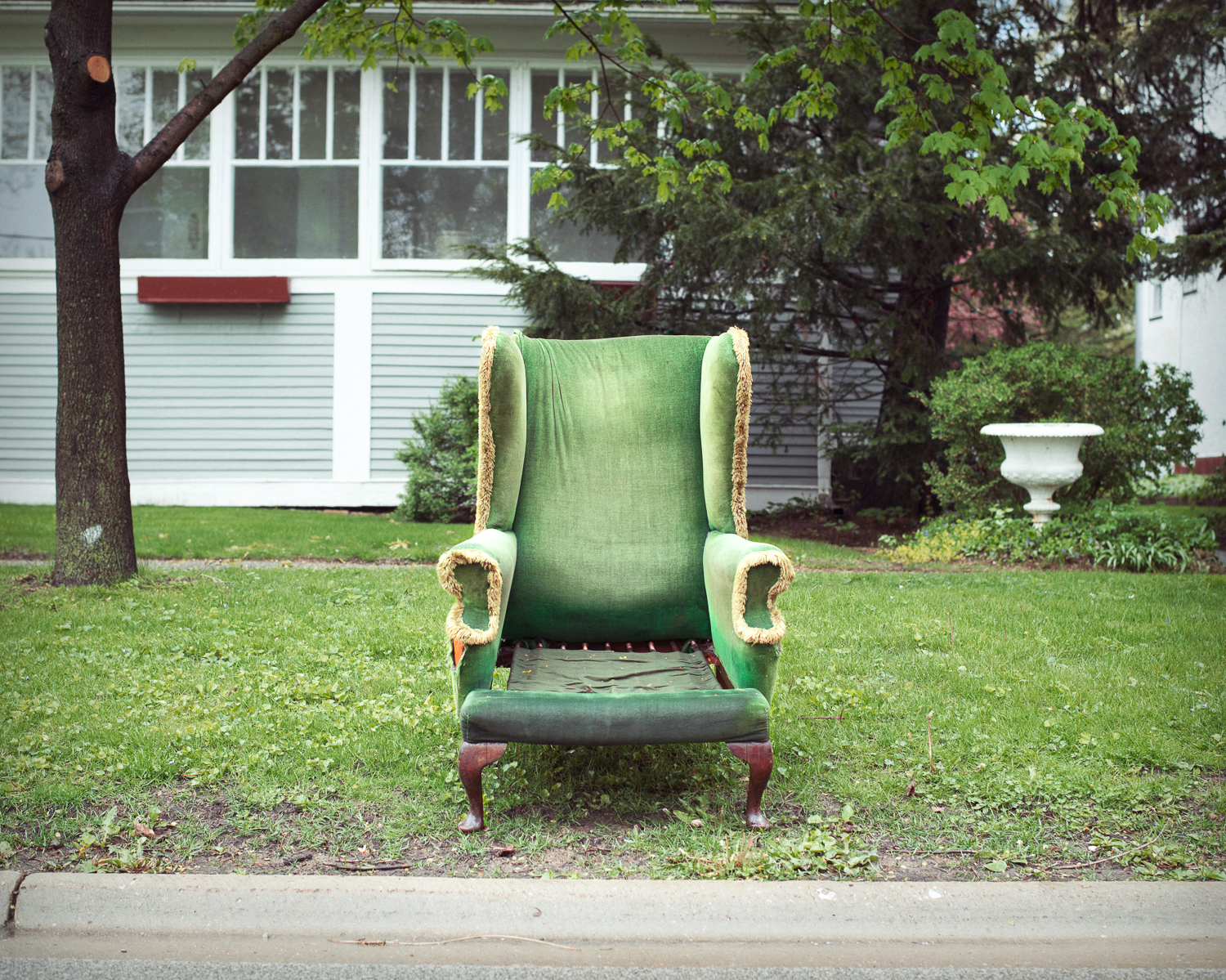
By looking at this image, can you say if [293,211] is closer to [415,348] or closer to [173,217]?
[173,217]

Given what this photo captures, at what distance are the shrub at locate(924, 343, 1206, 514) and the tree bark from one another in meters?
5.94

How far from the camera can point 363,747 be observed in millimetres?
3389

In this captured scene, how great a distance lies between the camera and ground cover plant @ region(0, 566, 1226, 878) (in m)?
2.69

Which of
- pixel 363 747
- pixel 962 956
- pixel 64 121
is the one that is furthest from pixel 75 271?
pixel 962 956

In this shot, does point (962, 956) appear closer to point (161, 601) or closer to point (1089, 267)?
point (161, 601)

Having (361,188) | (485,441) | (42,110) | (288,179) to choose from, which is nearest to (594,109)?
(361,188)

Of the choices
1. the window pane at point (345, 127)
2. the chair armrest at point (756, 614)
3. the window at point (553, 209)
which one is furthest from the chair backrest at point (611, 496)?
the window pane at point (345, 127)

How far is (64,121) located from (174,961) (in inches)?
214

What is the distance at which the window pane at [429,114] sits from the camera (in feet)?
37.3

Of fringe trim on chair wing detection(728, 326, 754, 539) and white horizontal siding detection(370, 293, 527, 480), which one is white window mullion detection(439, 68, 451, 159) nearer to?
white horizontal siding detection(370, 293, 527, 480)

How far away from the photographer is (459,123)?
1139cm

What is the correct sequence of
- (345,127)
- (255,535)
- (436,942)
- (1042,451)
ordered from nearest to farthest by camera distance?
(436,942) → (1042,451) → (255,535) → (345,127)

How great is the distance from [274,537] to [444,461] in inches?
78.2

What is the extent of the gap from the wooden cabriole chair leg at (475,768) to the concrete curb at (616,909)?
0.35m
